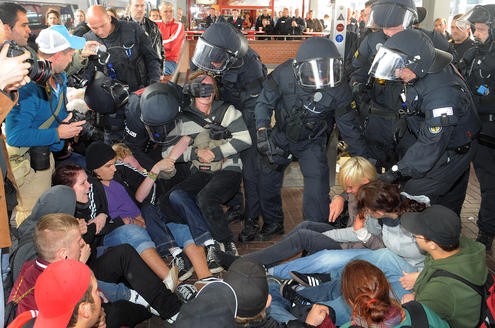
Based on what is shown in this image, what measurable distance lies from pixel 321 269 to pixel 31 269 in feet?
5.54

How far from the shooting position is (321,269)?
302cm

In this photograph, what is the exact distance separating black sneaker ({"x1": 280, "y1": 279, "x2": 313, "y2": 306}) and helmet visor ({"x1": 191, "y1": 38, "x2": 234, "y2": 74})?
6.16 feet

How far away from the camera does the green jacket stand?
6.78 ft

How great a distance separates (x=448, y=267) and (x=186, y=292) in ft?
5.43

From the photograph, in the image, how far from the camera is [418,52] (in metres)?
3.22

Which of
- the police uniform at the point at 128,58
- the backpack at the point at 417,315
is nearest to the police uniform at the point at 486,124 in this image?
the backpack at the point at 417,315

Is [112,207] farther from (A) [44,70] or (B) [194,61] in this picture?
(B) [194,61]

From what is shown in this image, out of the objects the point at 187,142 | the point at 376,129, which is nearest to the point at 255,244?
the point at 187,142

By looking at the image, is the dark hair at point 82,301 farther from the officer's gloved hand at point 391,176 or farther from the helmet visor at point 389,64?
the helmet visor at point 389,64

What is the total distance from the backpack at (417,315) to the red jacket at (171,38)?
652cm

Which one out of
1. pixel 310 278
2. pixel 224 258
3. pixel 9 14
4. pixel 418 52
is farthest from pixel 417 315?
pixel 9 14

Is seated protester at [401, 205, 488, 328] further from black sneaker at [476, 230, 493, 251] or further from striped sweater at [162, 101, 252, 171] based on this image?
black sneaker at [476, 230, 493, 251]

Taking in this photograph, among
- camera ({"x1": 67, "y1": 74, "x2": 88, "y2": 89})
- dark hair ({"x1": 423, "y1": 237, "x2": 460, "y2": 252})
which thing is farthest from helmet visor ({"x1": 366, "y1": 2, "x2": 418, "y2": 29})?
camera ({"x1": 67, "y1": 74, "x2": 88, "y2": 89})

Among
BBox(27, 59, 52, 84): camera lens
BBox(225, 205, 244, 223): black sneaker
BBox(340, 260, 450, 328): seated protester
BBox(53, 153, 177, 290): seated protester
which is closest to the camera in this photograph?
BBox(340, 260, 450, 328): seated protester
